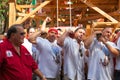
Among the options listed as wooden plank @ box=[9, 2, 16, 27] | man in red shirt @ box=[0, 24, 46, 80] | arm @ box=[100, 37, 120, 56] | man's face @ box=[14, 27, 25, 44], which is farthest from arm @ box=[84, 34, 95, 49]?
wooden plank @ box=[9, 2, 16, 27]

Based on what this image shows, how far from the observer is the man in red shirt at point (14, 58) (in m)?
6.23

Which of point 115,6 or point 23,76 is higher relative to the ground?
point 115,6

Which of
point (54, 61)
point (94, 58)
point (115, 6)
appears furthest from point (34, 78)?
point (115, 6)

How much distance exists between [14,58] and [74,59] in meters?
1.97

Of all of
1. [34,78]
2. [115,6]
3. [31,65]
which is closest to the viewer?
[31,65]

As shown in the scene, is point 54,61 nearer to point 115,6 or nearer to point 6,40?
point 6,40

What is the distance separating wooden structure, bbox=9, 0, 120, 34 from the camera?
32.7ft

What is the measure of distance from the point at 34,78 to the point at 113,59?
1659mm

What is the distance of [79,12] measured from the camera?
1407cm

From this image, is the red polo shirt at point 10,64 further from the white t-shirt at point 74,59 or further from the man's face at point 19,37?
the white t-shirt at point 74,59

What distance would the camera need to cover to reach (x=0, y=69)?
20.6ft

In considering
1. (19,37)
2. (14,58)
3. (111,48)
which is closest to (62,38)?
(111,48)

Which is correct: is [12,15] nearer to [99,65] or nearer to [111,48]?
[99,65]

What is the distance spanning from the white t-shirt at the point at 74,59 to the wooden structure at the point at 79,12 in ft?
4.13
